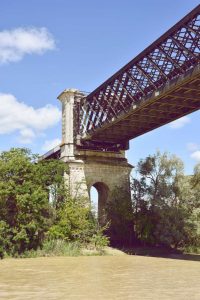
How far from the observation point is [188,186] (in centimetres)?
3425

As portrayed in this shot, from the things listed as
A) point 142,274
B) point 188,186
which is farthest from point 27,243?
point 188,186

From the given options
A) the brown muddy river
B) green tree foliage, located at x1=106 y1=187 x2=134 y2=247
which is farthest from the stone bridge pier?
the brown muddy river

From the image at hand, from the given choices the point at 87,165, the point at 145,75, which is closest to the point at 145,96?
the point at 145,75

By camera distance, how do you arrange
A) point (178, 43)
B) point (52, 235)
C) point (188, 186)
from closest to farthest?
point (178, 43)
point (52, 235)
point (188, 186)

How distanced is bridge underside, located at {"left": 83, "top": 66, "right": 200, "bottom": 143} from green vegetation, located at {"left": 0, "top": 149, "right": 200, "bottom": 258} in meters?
3.67

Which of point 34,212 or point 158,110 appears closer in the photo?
point 34,212

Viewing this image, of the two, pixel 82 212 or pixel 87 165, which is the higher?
pixel 87 165

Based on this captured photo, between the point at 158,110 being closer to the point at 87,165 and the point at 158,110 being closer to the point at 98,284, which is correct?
the point at 87,165

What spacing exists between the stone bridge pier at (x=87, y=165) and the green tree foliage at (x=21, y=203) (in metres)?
6.22

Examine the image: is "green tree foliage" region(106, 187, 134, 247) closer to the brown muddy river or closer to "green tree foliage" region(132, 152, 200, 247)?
"green tree foliage" region(132, 152, 200, 247)

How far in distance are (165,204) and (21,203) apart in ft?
41.5

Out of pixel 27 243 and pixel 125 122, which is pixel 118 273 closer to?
pixel 27 243

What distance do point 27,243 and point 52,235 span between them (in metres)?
2.28

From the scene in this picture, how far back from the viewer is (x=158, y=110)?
92.6 feet
